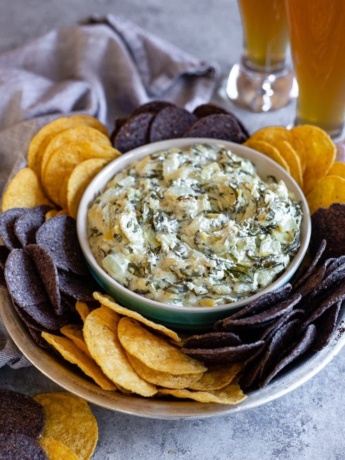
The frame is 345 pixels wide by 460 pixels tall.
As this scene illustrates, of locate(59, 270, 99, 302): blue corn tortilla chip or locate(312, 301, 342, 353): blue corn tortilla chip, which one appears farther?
locate(59, 270, 99, 302): blue corn tortilla chip

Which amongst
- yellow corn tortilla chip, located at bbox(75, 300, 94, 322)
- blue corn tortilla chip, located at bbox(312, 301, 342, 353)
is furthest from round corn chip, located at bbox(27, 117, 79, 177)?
blue corn tortilla chip, located at bbox(312, 301, 342, 353)

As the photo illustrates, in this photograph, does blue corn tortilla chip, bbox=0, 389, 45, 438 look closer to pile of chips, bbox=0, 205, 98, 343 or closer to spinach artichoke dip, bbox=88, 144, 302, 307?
pile of chips, bbox=0, 205, 98, 343

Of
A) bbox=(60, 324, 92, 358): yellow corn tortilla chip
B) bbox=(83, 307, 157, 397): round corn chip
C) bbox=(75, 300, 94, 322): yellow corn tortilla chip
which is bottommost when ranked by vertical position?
bbox=(60, 324, 92, 358): yellow corn tortilla chip

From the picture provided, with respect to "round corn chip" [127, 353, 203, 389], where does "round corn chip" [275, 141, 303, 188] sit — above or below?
above

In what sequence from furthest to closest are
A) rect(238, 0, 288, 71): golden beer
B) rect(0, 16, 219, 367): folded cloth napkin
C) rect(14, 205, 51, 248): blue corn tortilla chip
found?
rect(0, 16, 219, 367): folded cloth napkin
rect(238, 0, 288, 71): golden beer
rect(14, 205, 51, 248): blue corn tortilla chip

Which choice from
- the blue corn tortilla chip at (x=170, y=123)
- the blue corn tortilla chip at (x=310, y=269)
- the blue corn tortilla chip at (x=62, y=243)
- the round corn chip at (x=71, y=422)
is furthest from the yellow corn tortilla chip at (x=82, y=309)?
the blue corn tortilla chip at (x=170, y=123)

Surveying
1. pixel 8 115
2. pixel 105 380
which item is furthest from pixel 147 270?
pixel 8 115

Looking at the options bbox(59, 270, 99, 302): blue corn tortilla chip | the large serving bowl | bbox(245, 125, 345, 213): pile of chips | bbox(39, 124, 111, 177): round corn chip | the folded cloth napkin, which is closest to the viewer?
the large serving bowl

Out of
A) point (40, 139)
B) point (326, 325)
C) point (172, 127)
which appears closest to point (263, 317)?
point (326, 325)
